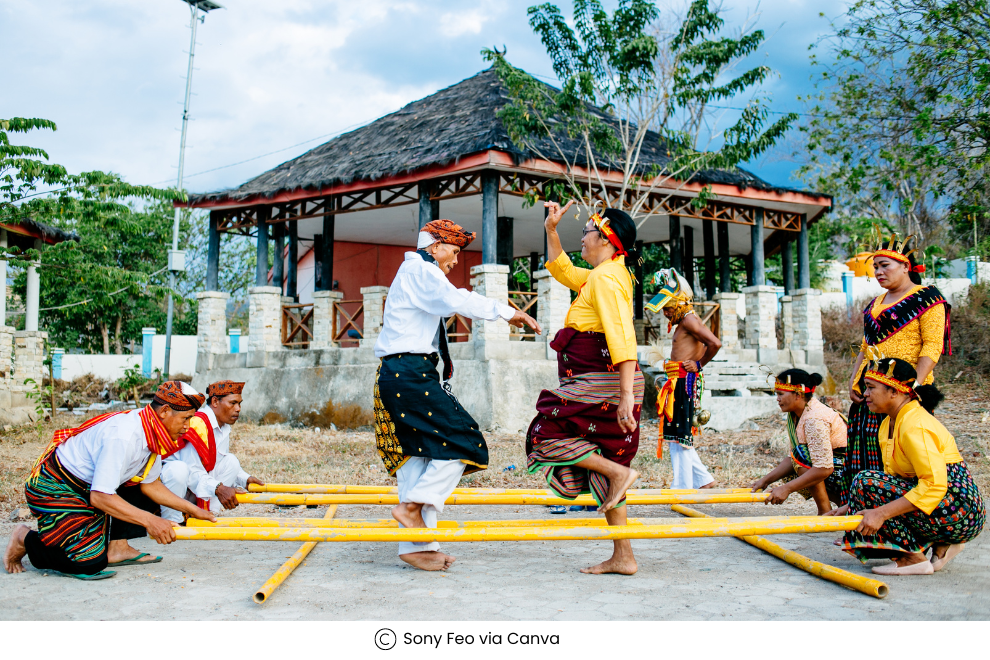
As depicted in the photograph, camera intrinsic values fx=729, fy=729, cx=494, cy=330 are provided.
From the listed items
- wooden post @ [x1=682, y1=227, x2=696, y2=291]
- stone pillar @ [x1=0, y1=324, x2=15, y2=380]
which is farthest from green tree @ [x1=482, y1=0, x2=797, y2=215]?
stone pillar @ [x1=0, y1=324, x2=15, y2=380]

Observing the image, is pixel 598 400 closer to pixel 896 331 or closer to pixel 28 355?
pixel 896 331

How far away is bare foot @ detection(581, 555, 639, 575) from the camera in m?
3.31

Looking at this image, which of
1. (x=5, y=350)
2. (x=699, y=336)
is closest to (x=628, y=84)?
(x=699, y=336)

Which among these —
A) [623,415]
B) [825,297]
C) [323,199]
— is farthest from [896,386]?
[825,297]

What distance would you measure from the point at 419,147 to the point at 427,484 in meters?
9.29

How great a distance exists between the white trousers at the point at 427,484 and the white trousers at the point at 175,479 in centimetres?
125

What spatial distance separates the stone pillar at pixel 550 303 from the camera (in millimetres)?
10922

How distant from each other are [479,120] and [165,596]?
1016 centimetres

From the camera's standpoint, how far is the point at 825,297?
64.3ft

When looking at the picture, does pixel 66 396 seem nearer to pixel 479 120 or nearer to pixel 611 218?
pixel 479 120

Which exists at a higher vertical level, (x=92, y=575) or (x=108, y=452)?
(x=108, y=452)

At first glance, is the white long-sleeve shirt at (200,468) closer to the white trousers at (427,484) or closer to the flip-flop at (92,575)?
the flip-flop at (92,575)

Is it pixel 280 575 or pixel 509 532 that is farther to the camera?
pixel 280 575

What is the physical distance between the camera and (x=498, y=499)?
422 centimetres
